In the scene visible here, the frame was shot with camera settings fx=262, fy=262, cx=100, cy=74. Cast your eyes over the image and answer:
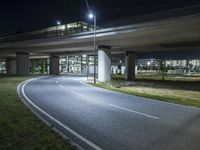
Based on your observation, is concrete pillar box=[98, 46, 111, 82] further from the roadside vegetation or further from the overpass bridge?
the roadside vegetation

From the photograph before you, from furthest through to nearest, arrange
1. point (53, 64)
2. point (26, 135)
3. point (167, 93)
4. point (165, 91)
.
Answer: point (53, 64) < point (165, 91) < point (167, 93) < point (26, 135)

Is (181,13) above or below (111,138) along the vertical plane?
above

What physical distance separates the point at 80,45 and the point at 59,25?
45038mm

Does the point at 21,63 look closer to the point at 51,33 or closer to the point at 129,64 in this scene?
the point at 51,33

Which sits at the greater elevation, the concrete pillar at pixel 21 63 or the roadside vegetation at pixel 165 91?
the concrete pillar at pixel 21 63

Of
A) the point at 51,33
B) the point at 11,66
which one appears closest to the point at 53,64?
the point at 51,33

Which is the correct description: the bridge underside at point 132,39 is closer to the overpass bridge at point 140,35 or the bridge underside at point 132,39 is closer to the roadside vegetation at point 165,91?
the overpass bridge at point 140,35

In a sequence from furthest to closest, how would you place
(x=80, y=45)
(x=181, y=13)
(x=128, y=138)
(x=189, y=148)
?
1. (x=80, y=45)
2. (x=181, y=13)
3. (x=128, y=138)
4. (x=189, y=148)

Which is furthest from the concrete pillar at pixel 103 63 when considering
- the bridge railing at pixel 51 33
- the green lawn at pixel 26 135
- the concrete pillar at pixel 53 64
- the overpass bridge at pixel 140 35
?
the concrete pillar at pixel 53 64

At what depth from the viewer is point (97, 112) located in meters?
13.0

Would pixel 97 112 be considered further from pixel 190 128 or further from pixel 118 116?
pixel 190 128

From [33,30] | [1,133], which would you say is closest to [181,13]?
[1,133]

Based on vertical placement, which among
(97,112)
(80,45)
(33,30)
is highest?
(33,30)

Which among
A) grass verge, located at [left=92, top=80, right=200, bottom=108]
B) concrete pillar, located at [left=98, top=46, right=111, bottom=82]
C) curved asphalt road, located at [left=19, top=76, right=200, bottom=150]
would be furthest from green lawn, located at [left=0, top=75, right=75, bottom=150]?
concrete pillar, located at [left=98, top=46, right=111, bottom=82]
